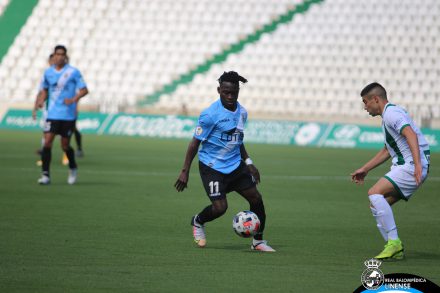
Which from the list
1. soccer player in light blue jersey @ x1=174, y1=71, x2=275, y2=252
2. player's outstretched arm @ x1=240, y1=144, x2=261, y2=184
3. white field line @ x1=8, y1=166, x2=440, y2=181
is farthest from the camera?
white field line @ x1=8, y1=166, x2=440, y2=181

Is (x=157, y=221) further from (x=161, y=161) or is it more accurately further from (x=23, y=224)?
(x=161, y=161)

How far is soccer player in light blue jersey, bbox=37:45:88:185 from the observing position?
1753 cm

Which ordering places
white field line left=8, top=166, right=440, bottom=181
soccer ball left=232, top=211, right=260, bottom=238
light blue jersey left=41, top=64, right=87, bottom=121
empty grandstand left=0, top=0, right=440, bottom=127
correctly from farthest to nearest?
1. empty grandstand left=0, top=0, right=440, bottom=127
2. white field line left=8, top=166, right=440, bottom=181
3. light blue jersey left=41, top=64, right=87, bottom=121
4. soccer ball left=232, top=211, right=260, bottom=238

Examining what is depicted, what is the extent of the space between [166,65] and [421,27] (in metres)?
12.5

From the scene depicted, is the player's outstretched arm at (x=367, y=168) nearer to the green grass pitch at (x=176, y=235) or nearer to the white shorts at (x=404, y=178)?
the white shorts at (x=404, y=178)

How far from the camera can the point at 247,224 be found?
33.9 ft

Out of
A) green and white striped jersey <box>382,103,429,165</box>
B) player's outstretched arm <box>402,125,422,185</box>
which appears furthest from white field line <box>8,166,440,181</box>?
player's outstretched arm <box>402,125,422,185</box>

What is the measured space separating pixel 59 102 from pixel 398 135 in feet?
30.0

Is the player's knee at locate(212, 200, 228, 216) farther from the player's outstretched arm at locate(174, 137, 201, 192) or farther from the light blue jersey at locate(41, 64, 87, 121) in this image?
the light blue jersey at locate(41, 64, 87, 121)

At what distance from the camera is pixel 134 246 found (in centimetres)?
1027

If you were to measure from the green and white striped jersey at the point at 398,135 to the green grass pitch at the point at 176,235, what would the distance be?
1.07m

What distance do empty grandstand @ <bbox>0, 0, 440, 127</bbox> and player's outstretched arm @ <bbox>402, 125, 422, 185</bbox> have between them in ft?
97.9

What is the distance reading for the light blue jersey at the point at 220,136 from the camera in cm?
1049

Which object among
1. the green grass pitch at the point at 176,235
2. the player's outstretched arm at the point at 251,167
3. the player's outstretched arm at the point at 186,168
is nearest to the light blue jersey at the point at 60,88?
the green grass pitch at the point at 176,235
